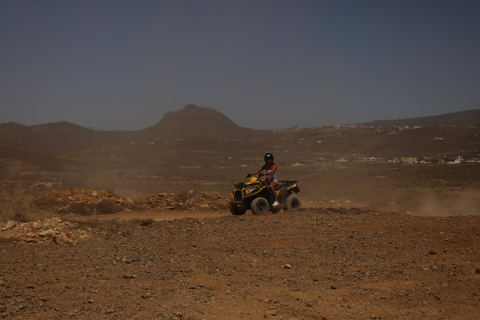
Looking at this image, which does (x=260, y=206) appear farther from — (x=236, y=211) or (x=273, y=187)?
(x=236, y=211)

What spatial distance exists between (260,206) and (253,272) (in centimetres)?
673

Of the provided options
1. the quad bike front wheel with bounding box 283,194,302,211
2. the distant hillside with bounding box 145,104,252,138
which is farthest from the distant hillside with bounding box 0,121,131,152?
the quad bike front wheel with bounding box 283,194,302,211

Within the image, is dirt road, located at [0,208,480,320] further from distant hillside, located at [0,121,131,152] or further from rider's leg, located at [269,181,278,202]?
distant hillside, located at [0,121,131,152]

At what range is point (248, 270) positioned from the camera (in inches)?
315

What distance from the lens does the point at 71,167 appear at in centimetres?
6825

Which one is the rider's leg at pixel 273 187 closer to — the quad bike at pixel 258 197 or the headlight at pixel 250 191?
the quad bike at pixel 258 197

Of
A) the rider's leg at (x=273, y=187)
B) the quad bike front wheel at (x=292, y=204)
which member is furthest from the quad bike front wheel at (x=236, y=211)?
the quad bike front wheel at (x=292, y=204)

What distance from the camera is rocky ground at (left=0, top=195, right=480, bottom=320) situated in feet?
19.8

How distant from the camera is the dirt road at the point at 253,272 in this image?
602cm

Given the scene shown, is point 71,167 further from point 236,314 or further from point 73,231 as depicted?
point 236,314

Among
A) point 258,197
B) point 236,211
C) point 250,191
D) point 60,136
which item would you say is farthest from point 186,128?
point 250,191

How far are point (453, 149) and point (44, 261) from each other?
268 ft

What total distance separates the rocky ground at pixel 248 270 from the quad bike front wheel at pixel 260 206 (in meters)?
1.82

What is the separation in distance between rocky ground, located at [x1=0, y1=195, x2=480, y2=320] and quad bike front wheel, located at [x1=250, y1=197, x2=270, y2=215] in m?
1.82
